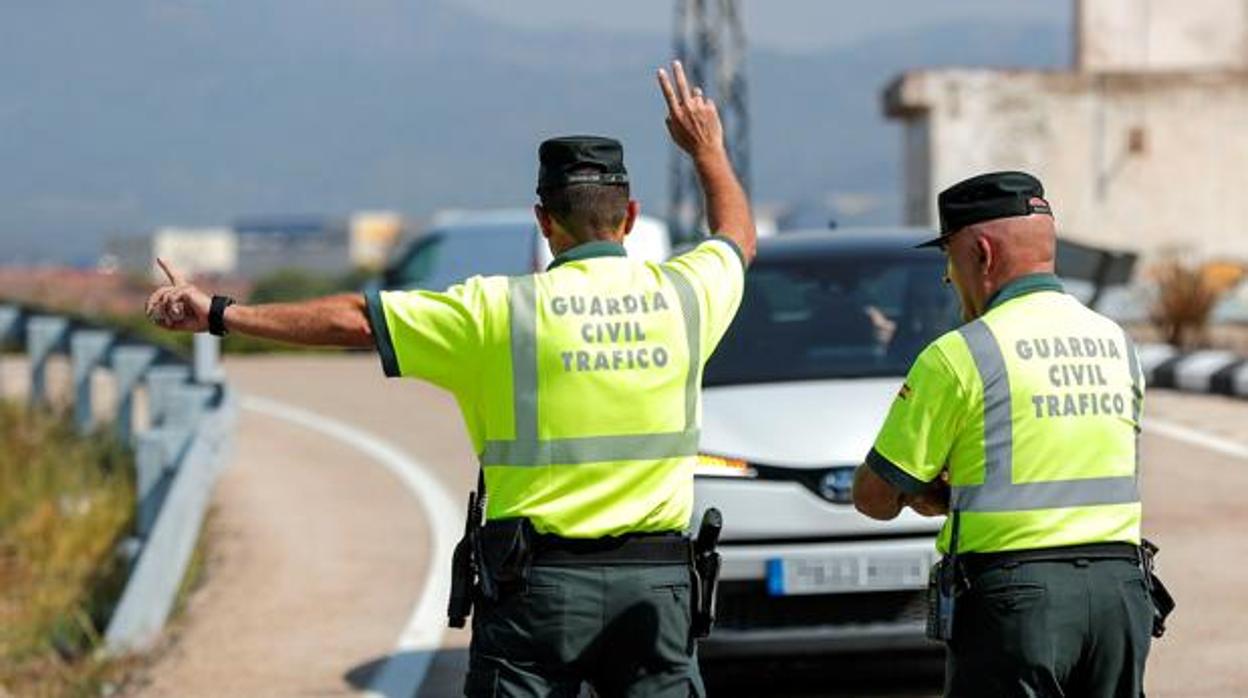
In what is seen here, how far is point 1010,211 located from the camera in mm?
5363

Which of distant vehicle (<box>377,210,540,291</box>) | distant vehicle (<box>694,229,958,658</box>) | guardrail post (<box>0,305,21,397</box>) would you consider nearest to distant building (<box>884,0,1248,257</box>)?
distant vehicle (<box>377,210,540,291</box>)

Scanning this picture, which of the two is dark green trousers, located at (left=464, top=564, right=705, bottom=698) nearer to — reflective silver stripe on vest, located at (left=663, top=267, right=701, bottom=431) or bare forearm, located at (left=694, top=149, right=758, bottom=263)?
reflective silver stripe on vest, located at (left=663, top=267, right=701, bottom=431)

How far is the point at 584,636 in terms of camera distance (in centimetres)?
553

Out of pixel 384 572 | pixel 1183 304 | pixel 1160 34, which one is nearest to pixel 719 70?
pixel 1160 34

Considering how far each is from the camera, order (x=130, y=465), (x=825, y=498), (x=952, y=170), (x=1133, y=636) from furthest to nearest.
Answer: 1. (x=952, y=170)
2. (x=130, y=465)
3. (x=825, y=498)
4. (x=1133, y=636)

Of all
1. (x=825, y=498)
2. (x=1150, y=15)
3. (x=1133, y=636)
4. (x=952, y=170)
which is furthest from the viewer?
(x=1150, y=15)

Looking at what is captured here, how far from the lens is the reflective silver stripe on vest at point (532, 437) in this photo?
5.56 meters

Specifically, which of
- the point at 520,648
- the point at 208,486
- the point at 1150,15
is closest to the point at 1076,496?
the point at 520,648

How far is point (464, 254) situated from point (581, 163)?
81.4 feet

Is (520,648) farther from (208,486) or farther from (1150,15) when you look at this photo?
(1150,15)

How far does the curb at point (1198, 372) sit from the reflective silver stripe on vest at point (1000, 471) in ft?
50.5

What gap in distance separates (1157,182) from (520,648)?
32188mm

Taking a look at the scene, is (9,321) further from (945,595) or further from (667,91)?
(945,595)

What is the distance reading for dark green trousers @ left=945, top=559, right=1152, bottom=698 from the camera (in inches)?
207
